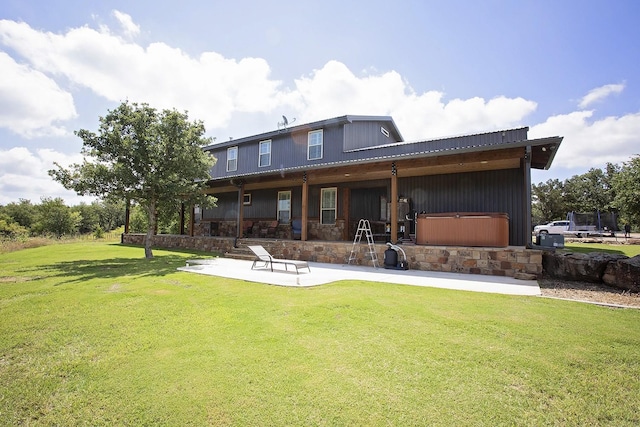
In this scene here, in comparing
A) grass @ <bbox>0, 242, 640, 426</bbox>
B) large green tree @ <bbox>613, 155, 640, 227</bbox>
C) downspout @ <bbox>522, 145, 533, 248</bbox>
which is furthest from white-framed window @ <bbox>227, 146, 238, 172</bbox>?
large green tree @ <bbox>613, 155, 640, 227</bbox>

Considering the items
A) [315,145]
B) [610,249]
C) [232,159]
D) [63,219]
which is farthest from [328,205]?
[63,219]

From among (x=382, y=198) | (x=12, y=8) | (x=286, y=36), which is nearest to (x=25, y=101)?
(x=12, y=8)

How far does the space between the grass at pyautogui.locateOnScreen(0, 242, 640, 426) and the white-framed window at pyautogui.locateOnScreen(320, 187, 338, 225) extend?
8.73 m

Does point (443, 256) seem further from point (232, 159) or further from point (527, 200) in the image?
point (232, 159)

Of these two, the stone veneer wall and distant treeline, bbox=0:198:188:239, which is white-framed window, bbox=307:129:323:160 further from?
distant treeline, bbox=0:198:188:239

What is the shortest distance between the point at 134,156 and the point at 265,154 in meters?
7.02

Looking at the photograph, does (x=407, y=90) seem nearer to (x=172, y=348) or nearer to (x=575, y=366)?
(x=575, y=366)

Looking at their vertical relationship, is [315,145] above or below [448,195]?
above

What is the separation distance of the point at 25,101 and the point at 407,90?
563 inches

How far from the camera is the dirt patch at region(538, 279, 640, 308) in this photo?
5.06m

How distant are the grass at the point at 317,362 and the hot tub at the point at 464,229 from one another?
10.6 ft

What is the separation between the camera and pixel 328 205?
1366 cm

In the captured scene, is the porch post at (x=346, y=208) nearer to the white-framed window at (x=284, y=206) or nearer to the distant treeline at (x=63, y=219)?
the white-framed window at (x=284, y=206)

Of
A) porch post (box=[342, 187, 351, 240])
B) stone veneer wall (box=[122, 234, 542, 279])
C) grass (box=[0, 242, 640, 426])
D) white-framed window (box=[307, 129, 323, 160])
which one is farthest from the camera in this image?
white-framed window (box=[307, 129, 323, 160])
